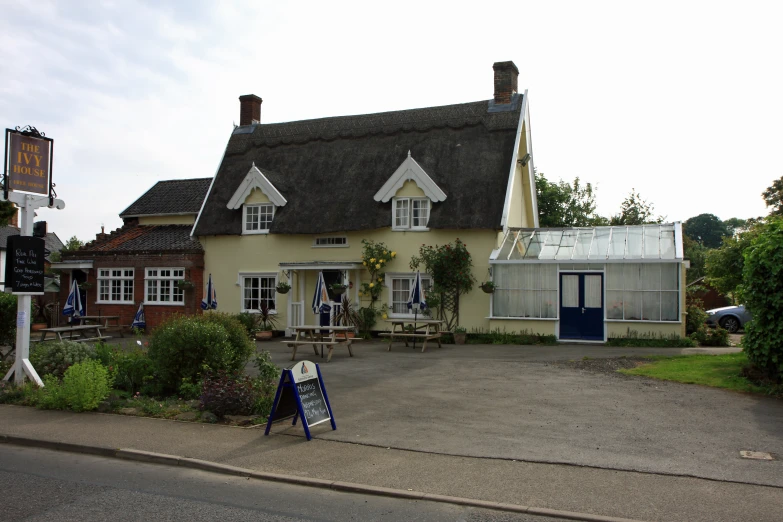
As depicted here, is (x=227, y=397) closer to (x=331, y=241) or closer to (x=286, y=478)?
(x=286, y=478)

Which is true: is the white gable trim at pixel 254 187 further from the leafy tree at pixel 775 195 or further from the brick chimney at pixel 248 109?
the leafy tree at pixel 775 195

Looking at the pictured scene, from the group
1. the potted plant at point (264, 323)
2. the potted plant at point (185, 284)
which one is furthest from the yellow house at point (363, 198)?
the potted plant at point (185, 284)

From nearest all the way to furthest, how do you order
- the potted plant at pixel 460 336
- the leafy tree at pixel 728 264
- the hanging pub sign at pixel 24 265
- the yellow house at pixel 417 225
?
the hanging pub sign at pixel 24 265 < the yellow house at pixel 417 225 < the potted plant at pixel 460 336 < the leafy tree at pixel 728 264

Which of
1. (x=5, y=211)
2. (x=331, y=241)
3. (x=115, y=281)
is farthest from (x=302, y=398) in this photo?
(x=115, y=281)

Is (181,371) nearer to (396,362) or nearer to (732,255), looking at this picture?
(396,362)

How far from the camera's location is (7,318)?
1380cm

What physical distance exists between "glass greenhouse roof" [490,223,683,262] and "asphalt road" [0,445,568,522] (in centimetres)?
1508

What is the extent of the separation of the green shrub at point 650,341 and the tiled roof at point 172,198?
61.1 feet

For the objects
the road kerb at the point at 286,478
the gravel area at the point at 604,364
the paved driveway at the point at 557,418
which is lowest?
the road kerb at the point at 286,478

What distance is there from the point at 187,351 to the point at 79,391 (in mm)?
1776

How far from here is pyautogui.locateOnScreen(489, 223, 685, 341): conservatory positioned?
62.7 feet

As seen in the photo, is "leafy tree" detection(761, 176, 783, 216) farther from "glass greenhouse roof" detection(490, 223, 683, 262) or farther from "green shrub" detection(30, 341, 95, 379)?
"green shrub" detection(30, 341, 95, 379)

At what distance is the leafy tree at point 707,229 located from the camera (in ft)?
289

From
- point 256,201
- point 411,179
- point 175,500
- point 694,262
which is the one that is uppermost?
point 411,179
